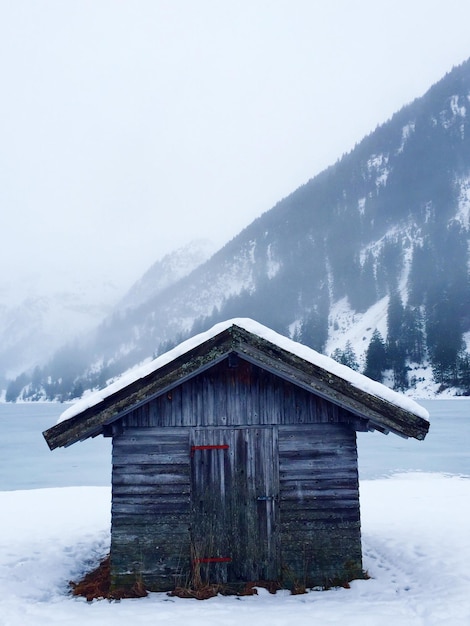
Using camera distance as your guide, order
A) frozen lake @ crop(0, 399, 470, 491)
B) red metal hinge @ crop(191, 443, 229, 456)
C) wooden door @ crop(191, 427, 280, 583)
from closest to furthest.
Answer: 1. wooden door @ crop(191, 427, 280, 583)
2. red metal hinge @ crop(191, 443, 229, 456)
3. frozen lake @ crop(0, 399, 470, 491)

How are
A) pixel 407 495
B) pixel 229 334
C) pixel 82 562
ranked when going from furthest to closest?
pixel 407 495 → pixel 82 562 → pixel 229 334

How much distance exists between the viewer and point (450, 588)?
344 inches

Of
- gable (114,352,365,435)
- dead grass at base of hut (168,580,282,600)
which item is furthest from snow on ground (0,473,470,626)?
gable (114,352,365,435)

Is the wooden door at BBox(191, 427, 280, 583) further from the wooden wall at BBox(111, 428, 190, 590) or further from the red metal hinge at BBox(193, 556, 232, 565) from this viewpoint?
the wooden wall at BBox(111, 428, 190, 590)

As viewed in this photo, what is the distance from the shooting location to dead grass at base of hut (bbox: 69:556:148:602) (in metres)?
8.34

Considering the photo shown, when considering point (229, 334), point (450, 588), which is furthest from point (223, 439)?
point (450, 588)

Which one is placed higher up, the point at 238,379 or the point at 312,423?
the point at 238,379

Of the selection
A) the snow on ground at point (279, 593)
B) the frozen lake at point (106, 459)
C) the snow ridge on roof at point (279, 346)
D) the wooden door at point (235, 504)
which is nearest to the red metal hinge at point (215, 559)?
the wooden door at point (235, 504)

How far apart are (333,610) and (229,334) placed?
4.24 metres

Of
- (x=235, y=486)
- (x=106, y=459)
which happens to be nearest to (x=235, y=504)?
(x=235, y=486)

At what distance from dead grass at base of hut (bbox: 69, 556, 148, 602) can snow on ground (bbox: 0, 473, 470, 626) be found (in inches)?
7.4

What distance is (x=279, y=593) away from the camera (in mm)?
8430

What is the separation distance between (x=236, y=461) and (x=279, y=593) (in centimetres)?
212

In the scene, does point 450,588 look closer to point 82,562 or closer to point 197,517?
point 197,517
